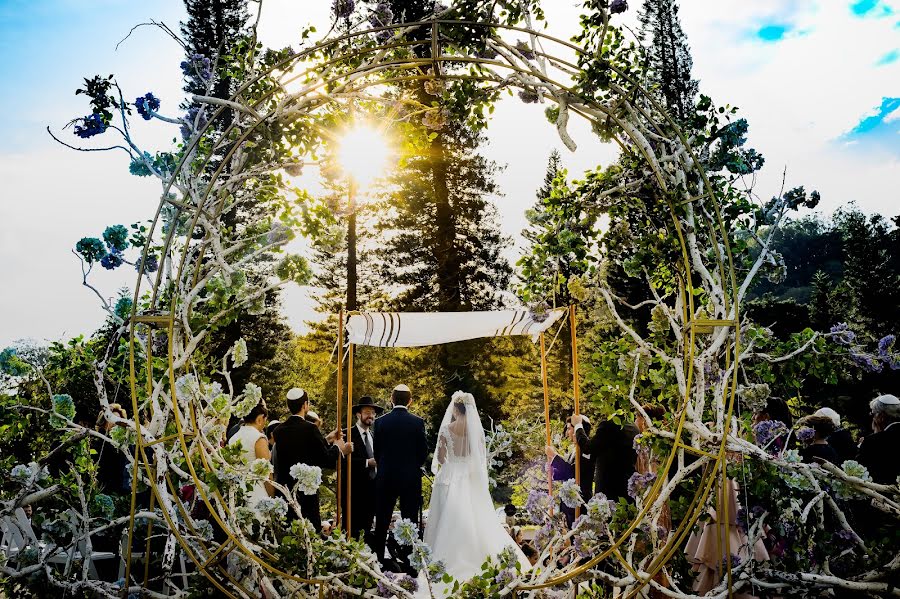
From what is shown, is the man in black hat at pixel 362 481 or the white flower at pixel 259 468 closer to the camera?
the white flower at pixel 259 468

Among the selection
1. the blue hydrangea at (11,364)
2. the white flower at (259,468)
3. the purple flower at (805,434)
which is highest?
the blue hydrangea at (11,364)

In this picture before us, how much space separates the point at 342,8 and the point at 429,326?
2.37 m

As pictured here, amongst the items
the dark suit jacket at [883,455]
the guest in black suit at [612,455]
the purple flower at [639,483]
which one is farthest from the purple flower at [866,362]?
the guest in black suit at [612,455]

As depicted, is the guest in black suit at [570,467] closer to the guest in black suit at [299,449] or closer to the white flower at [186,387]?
the guest in black suit at [299,449]

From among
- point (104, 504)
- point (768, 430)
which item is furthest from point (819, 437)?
point (104, 504)

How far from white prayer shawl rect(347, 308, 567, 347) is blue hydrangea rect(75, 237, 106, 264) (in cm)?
186

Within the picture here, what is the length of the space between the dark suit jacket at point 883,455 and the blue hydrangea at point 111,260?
160 inches

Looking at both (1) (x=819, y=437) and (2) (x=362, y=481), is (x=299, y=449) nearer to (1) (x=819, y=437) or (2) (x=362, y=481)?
(2) (x=362, y=481)

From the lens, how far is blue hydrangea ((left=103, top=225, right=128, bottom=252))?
297 cm

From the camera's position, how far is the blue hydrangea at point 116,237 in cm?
297

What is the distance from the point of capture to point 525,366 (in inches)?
624

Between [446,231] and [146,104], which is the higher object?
[446,231]

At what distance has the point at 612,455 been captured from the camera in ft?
13.5

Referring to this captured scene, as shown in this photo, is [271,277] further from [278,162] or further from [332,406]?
[332,406]
